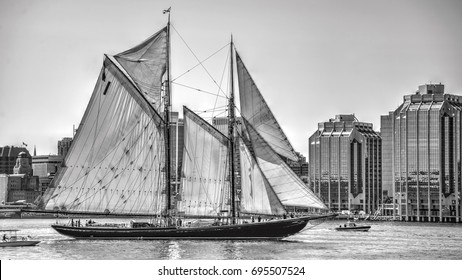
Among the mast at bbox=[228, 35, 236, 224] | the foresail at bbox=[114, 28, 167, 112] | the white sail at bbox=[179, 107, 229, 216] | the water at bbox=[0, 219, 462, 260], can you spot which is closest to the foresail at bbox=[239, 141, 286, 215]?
the mast at bbox=[228, 35, 236, 224]

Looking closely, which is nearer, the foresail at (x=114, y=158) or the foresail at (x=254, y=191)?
the foresail at (x=114, y=158)

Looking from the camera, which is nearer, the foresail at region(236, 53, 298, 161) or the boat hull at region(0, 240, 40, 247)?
the foresail at region(236, 53, 298, 161)

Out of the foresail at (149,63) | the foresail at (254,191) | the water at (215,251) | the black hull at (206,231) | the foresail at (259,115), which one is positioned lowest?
the water at (215,251)

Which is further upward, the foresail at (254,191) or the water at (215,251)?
the foresail at (254,191)

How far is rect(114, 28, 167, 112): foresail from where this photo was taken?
62.4 metres

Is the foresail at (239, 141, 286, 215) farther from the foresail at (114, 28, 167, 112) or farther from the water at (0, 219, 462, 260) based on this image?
the foresail at (114, 28, 167, 112)

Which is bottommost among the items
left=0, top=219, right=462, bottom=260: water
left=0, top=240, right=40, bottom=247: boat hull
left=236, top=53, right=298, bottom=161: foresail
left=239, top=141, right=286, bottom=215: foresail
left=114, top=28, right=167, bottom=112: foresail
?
left=0, top=219, right=462, bottom=260: water

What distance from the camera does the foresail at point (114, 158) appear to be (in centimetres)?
6153

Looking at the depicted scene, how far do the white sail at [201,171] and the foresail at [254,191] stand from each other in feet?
4.07

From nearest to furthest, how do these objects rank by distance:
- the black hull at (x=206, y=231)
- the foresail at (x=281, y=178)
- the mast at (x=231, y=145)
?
1. the foresail at (x=281, y=178)
2. the black hull at (x=206, y=231)
3. the mast at (x=231, y=145)

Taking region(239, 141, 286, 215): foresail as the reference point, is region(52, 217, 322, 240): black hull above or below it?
below

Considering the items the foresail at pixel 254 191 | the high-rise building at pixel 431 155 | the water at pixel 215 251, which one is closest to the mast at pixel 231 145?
the foresail at pixel 254 191

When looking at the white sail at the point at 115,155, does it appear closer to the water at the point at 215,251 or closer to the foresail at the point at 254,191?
the water at the point at 215,251

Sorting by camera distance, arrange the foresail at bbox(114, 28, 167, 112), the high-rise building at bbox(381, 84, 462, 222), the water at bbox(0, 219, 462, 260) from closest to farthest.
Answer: the water at bbox(0, 219, 462, 260), the foresail at bbox(114, 28, 167, 112), the high-rise building at bbox(381, 84, 462, 222)
